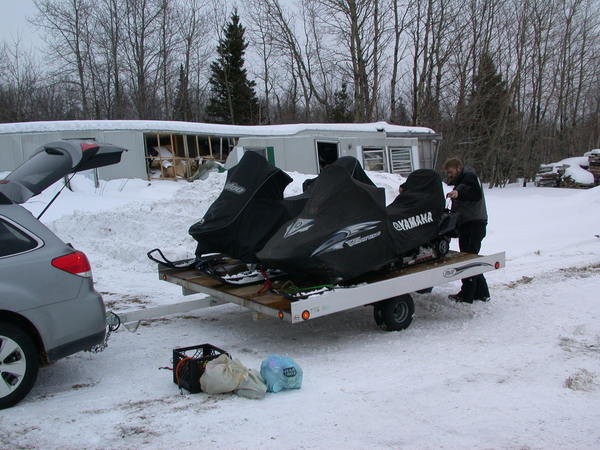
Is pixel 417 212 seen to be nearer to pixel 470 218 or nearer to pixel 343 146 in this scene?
pixel 470 218

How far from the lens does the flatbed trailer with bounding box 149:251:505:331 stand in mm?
5543

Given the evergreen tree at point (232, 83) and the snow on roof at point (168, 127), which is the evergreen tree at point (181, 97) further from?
the snow on roof at point (168, 127)

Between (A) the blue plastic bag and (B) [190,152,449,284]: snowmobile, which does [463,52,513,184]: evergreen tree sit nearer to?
(B) [190,152,449,284]: snowmobile

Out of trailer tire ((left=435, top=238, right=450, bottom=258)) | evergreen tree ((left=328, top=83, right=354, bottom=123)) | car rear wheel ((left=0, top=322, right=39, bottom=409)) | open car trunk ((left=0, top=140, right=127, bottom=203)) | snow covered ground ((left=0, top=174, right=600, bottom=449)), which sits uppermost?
evergreen tree ((left=328, top=83, right=354, bottom=123))

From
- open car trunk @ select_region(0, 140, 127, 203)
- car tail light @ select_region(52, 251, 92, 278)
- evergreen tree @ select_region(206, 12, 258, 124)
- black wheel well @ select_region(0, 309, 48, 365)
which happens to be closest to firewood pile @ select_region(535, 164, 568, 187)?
evergreen tree @ select_region(206, 12, 258, 124)

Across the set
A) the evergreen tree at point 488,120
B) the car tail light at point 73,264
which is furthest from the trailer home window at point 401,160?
the car tail light at point 73,264

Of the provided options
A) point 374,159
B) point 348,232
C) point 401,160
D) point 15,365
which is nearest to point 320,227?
point 348,232

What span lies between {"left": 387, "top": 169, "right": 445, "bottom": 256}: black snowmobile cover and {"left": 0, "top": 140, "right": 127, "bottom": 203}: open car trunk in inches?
124

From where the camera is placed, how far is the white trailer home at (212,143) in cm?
1958

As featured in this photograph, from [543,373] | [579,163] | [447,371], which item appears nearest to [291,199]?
[447,371]

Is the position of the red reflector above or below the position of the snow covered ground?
above

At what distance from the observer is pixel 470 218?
25.5 feet

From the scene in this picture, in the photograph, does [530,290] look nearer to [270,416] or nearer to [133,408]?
[270,416]

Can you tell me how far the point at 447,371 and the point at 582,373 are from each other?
1124mm
